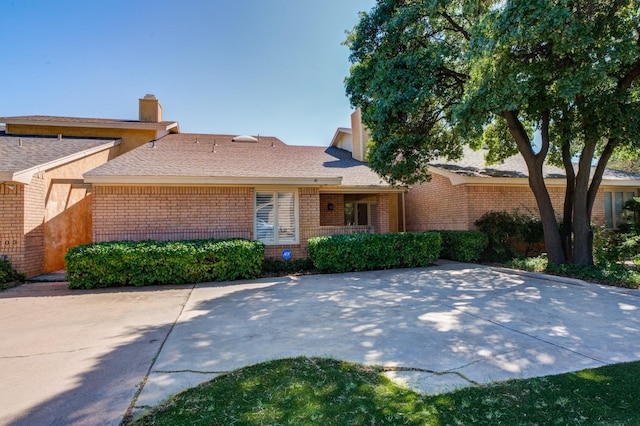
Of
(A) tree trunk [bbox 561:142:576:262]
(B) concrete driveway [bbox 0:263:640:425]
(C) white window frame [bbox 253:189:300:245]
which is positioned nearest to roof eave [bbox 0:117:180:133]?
(C) white window frame [bbox 253:189:300:245]

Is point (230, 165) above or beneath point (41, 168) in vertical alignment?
above

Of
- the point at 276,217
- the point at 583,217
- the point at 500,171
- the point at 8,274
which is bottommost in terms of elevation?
the point at 8,274

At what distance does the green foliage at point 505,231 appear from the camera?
1202 centimetres

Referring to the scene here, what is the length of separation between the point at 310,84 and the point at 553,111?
30.6 ft

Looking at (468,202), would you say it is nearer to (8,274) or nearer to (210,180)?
(210,180)

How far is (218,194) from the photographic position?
10.8 m

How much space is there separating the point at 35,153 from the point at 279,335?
1141 cm

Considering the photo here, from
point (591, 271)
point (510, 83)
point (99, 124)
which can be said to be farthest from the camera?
point (99, 124)

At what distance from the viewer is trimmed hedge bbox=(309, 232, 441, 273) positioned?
1010cm

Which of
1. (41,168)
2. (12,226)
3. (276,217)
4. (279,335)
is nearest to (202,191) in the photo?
(276,217)

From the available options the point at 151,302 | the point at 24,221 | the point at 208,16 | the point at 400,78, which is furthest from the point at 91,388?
the point at 208,16

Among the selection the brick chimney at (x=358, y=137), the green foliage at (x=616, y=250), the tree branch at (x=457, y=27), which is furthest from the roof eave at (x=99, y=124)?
the green foliage at (x=616, y=250)

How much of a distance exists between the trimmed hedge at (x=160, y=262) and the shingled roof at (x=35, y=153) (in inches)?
111

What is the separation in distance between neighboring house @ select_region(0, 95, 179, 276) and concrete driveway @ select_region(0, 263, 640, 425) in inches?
92.3
